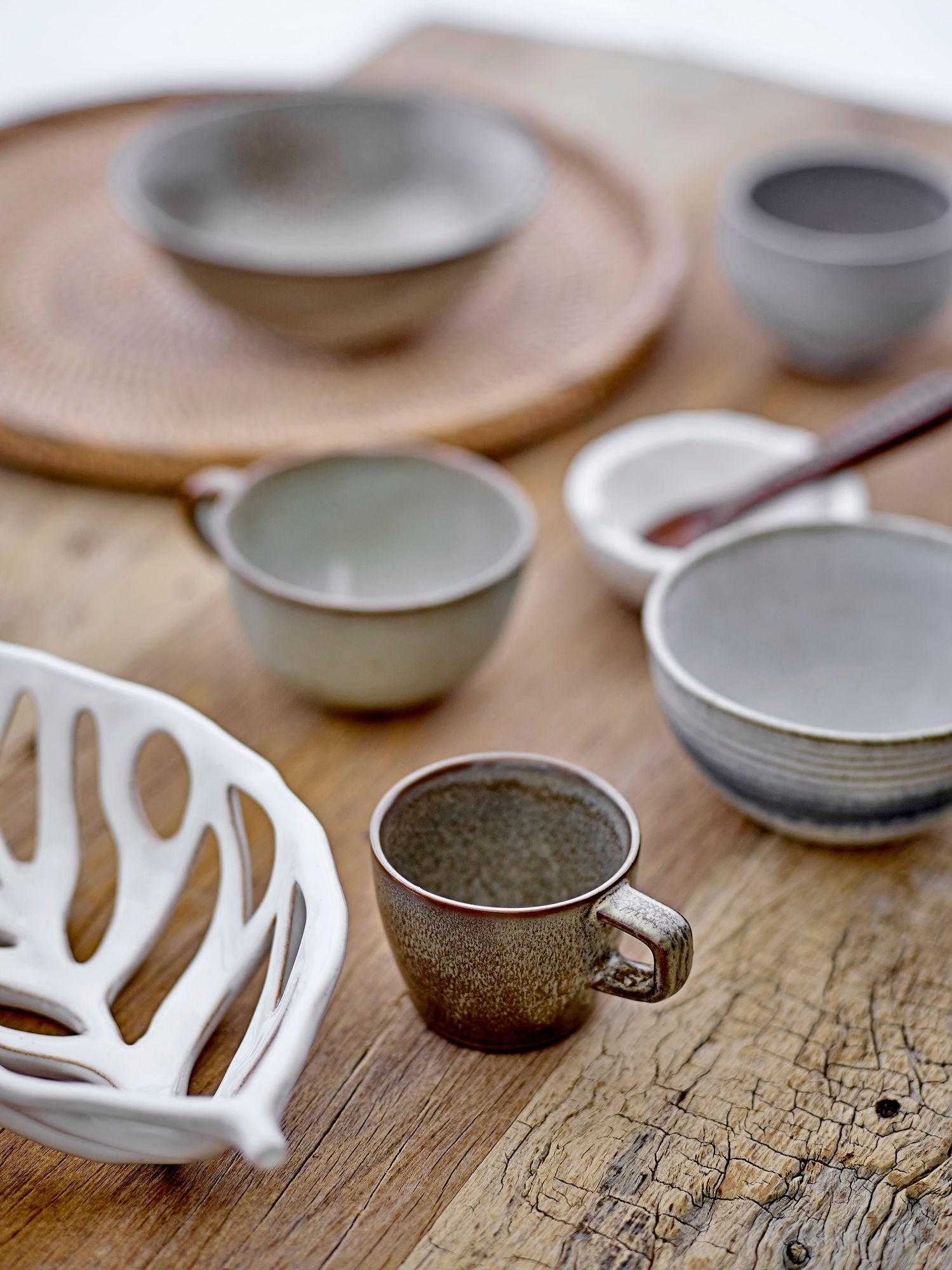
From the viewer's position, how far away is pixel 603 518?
857 mm

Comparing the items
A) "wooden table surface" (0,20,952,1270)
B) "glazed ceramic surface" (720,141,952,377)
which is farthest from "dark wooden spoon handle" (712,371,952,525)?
"glazed ceramic surface" (720,141,952,377)

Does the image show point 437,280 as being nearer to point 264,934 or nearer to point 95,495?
point 95,495

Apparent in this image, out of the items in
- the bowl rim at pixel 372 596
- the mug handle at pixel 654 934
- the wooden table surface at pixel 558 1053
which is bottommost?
the wooden table surface at pixel 558 1053

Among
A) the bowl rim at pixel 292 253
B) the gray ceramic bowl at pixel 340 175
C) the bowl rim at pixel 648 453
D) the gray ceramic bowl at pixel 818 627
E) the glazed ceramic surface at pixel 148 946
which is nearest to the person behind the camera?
the glazed ceramic surface at pixel 148 946

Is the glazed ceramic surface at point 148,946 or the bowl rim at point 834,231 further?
the bowl rim at point 834,231

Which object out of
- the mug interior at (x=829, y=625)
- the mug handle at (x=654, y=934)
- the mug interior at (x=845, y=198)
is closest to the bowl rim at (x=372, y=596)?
the mug interior at (x=829, y=625)

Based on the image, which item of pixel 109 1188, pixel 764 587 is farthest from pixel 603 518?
pixel 109 1188

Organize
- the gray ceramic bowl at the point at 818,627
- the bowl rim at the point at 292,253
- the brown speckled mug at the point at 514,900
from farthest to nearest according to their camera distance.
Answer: the bowl rim at the point at 292,253
the gray ceramic bowl at the point at 818,627
the brown speckled mug at the point at 514,900

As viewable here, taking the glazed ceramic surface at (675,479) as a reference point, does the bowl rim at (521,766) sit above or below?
above

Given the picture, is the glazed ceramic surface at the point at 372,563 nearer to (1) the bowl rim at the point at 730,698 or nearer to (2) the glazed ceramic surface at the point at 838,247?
(1) the bowl rim at the point at 730,698

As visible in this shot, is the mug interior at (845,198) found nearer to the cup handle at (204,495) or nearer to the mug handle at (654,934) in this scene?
the cup handle at (204,495)

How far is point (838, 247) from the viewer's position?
1150mm

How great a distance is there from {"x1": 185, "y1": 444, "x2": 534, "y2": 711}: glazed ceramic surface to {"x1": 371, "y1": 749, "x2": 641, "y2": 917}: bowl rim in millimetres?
130

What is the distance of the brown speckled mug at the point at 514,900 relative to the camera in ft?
1.75
